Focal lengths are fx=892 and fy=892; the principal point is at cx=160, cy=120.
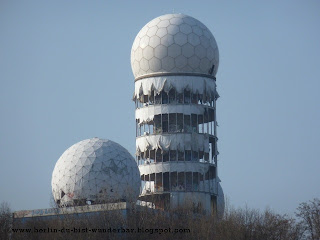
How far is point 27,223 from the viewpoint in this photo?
2854 inches

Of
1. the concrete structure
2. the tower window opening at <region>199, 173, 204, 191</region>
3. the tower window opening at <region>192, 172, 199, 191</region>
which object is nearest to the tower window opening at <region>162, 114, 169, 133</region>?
the concrete structure

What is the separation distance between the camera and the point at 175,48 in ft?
306

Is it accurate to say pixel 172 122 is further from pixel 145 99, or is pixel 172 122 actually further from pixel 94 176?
pixel 94 176

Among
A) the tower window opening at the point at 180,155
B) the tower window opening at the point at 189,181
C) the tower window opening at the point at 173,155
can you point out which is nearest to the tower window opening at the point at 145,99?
the tower window opening at the point at 173,155

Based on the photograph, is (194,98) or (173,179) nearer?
(173,179)

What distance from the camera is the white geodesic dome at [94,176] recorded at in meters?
79.2

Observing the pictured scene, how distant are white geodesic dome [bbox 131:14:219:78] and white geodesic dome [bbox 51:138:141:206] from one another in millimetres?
15103

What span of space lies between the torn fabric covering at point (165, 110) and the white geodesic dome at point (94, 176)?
38.8ft

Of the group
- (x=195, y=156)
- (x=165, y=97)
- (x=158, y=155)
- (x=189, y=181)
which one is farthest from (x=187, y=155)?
(x=165, y=97)

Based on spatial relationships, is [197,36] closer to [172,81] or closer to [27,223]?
[172,81]

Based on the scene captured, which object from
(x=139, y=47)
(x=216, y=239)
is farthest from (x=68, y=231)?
(x=139, y=47)

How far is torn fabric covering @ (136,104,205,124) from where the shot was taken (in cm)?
9244

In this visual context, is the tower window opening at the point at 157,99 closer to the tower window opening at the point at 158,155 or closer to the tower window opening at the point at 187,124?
the tower window opening at the point at 187,124

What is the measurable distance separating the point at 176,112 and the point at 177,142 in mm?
3102
